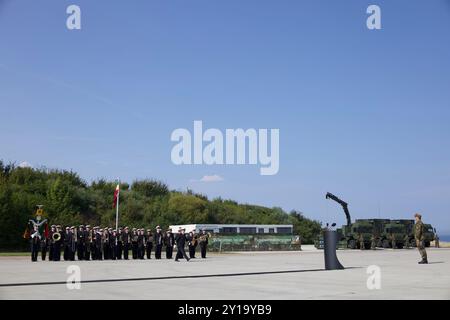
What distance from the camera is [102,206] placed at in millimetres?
59094

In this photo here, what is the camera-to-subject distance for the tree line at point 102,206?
44.0m

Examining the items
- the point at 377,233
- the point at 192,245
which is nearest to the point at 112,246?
the point at 192,245

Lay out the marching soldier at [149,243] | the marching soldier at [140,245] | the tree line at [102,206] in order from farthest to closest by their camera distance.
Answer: the tree line at [102,206] < the marching soldier at [149,243] < the marching soldier at [140,245]

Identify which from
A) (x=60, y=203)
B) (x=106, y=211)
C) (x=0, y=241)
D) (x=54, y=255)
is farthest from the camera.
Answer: (x=106, y=211)

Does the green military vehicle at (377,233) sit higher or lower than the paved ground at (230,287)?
higher

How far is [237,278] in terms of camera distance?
16.0m

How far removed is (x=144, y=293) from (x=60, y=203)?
39.4 m

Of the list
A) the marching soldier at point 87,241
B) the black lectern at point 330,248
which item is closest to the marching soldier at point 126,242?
the marching soldier at point 87,241

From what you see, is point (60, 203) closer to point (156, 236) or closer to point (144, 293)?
point (156, 236)

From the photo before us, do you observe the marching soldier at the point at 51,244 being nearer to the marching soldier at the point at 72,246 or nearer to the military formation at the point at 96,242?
the military formation at the point at 96,242

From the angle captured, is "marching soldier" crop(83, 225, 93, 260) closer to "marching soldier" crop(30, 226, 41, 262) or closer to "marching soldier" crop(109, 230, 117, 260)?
"marching soldier" crop(109, 230, 117, 260)

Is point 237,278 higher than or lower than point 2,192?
lower

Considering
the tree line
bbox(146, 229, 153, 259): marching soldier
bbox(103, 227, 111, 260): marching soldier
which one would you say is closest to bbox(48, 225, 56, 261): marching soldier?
bbox(103, 227, 111, 260): marching soldier
